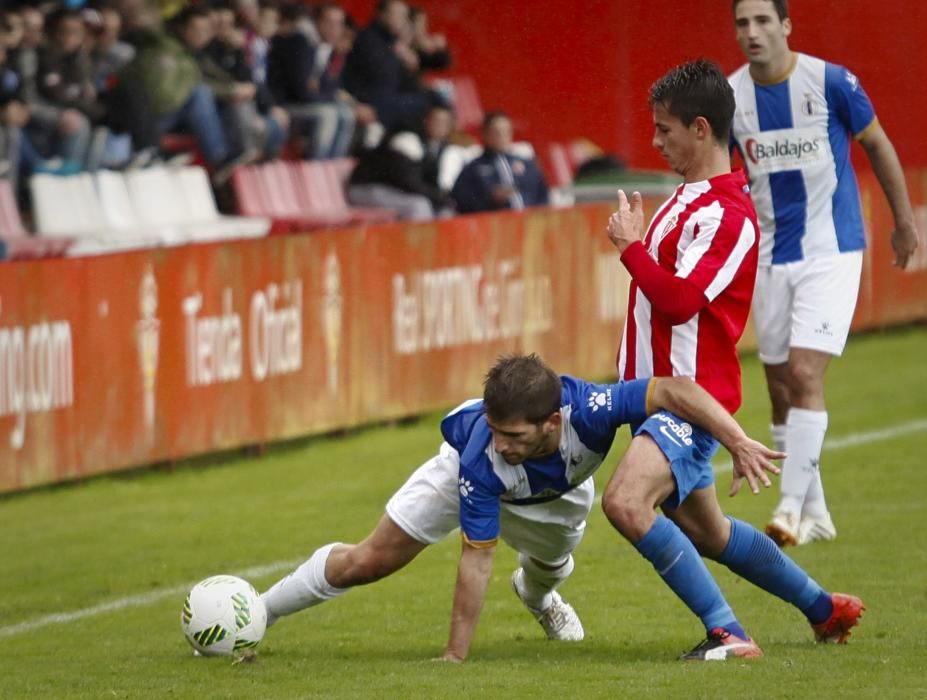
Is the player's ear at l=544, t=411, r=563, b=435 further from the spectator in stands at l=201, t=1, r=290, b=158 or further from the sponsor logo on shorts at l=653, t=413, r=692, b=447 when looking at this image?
the spectator in stands at l=201, t=1, r=290, b=158

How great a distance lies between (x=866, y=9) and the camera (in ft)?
37.4

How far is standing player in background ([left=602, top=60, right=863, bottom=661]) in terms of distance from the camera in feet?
18.6

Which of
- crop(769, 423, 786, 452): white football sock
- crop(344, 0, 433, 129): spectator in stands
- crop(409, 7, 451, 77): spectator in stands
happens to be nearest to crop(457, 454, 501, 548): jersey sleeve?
crop(769, 423, 786, 452): white football sock

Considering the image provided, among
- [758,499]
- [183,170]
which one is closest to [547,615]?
[758,499]

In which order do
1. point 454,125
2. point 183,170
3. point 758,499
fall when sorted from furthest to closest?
point 454,125
point 183,170
point 758,499

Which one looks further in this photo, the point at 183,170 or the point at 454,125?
the point at 454,125

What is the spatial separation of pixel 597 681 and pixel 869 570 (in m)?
2.38

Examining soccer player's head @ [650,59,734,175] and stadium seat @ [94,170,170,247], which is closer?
soccer player's head @ [650,59,734,175]

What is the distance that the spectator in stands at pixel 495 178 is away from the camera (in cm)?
1523

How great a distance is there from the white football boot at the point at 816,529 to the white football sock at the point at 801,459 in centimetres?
18

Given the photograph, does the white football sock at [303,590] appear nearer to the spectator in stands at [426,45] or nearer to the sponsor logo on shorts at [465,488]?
the sponsor logo on shorts at [465,488]

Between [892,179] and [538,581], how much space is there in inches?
107

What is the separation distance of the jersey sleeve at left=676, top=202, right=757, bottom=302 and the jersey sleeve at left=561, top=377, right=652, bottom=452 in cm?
35

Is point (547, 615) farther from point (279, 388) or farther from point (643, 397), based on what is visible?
point (279, 388)
